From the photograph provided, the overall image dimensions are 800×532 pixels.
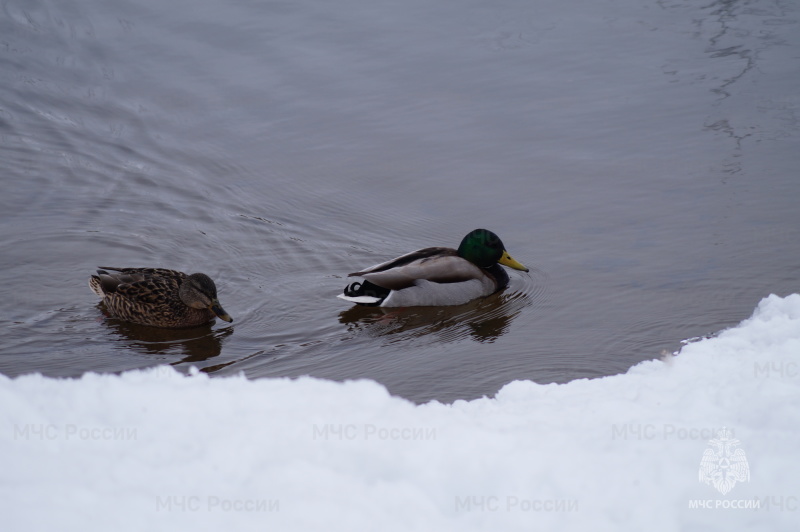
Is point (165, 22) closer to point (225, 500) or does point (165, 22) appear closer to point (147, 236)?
point (147, 236)

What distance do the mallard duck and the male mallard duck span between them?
52.7 inches

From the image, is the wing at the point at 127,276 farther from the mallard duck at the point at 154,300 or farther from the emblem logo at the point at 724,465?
the emblem logo at the point at 724,465

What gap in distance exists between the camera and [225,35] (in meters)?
14.2

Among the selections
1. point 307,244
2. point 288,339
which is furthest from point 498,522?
point 307,244

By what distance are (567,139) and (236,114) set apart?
14.4 ft

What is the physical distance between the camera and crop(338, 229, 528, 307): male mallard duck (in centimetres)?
829

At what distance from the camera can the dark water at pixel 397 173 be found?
730 cm

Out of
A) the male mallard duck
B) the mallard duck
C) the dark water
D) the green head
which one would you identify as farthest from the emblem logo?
the mallard duck

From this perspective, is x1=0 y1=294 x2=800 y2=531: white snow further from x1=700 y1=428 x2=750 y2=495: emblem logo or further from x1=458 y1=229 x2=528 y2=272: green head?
x1=458 y1=229 x2=528 y2=272: green head

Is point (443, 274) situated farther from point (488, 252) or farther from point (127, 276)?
point (127, 276)

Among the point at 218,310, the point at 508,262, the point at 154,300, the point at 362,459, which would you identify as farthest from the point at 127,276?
the point at 362,459

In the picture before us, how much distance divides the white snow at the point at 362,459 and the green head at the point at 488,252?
158 inches

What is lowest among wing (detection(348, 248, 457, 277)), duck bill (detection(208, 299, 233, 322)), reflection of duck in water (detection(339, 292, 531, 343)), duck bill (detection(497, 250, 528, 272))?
reflection of duck in water (detection(339, 292, 531, 343))

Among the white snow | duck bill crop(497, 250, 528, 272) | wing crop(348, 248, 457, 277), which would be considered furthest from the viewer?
duck bill crop(497, 250, 528, 272)
